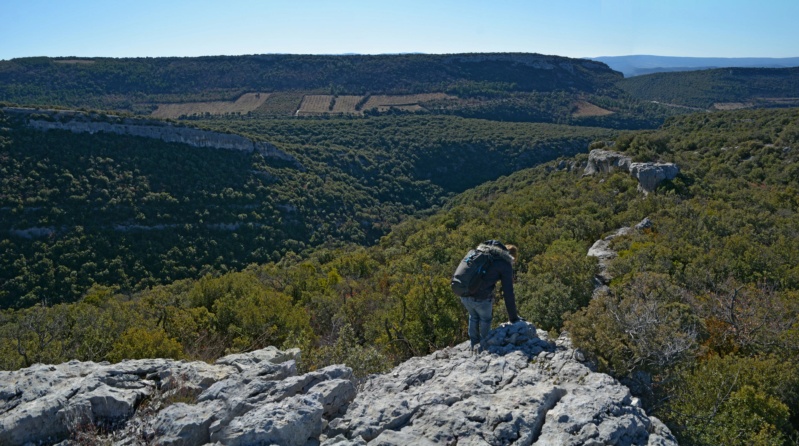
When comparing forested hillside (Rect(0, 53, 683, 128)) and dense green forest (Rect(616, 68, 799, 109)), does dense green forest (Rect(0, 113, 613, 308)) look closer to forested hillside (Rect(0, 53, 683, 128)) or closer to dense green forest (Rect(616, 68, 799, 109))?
forested hillside (Rect(0, 53, 683, 128))

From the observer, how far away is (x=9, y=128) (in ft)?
144

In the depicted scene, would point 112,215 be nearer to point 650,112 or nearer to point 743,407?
point 743,407

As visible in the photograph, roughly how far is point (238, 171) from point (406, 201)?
75.8 ft

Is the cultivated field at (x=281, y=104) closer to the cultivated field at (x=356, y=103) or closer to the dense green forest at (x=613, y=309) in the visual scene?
the cultivated field at (x=356, y=103)

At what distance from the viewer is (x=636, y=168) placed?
31.2 m

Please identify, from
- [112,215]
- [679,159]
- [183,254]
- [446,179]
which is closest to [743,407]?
[679,159]

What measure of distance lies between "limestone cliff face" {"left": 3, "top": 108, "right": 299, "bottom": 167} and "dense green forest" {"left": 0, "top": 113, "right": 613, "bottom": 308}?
941 millimetres

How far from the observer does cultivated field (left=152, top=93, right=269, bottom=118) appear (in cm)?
9525

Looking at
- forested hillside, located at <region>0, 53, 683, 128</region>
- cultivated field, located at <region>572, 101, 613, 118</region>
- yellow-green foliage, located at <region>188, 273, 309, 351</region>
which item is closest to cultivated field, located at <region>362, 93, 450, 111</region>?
forested hillside, located at <region>0, 53, 683, 128</region>

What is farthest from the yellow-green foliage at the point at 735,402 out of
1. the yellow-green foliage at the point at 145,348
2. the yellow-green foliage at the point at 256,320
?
the yellow-green foliage at the point at 145,348

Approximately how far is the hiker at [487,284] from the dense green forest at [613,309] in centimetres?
127

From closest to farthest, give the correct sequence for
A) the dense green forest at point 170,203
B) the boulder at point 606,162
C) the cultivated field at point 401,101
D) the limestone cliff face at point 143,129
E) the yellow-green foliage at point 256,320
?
the yellow-green foliage at point 256,320, the boulder at point 606,162, the dense green forest at point 170,203, the limestone cliff face at point 143,129, the cultivated field at point 401,101

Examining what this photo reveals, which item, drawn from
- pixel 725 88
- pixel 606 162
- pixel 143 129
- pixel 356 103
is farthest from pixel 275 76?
pixel 725 88

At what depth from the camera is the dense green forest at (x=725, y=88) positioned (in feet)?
377
